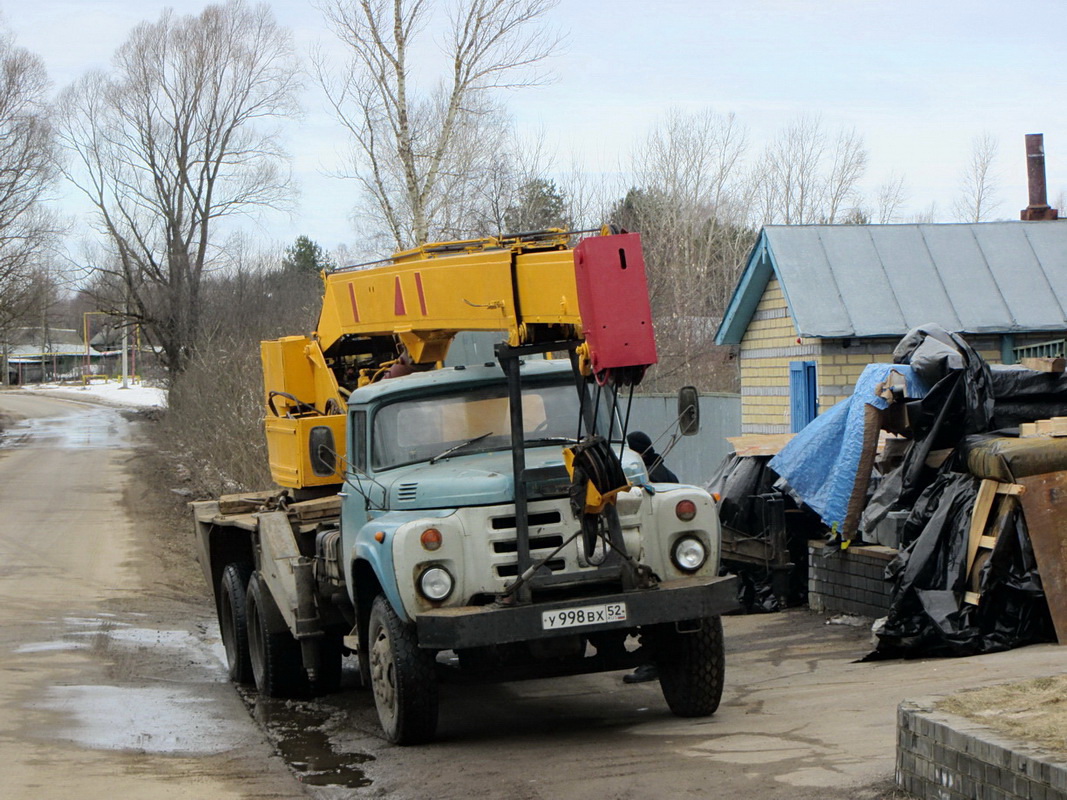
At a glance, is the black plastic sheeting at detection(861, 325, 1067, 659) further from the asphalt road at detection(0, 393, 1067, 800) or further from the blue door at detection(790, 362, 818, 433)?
Result: the blue door at detection(790, 362, 818, 433)

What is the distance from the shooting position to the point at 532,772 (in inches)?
258

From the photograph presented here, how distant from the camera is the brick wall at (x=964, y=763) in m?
4.41

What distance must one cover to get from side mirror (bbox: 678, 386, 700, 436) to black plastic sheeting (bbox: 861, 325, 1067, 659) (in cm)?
255

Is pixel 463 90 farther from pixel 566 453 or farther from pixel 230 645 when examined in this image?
pixel 566 453

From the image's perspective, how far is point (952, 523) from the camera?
364 inches

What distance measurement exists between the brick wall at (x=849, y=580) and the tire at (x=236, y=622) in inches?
189

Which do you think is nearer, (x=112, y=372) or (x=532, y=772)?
(x=532, y=772)

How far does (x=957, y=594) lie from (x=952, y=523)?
600 millimetres

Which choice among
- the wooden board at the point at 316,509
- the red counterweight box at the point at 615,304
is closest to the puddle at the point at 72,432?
the wooden board at the point at 316,509

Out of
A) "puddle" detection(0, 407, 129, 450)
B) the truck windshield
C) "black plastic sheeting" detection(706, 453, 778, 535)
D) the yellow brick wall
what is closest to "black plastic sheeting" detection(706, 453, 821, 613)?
"black plastic sheeting" detection(706, 453, 778, 535)

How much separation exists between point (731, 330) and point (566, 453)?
13.2 metres

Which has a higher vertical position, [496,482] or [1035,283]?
[1035,283]

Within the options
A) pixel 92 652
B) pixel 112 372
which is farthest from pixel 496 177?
pixel 112 372

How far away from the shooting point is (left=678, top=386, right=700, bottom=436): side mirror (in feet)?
24.7
